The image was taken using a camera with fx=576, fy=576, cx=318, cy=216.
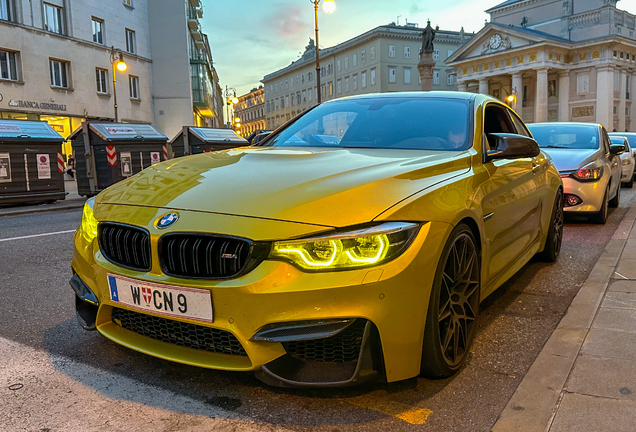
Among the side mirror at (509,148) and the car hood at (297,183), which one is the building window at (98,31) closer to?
the car hood at (297,183)

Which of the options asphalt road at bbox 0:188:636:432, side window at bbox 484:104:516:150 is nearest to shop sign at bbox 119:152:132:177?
asphalt road at bbox 0:188:636:432

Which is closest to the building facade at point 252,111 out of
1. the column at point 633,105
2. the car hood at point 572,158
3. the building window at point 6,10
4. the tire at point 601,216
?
the column at point 633,105

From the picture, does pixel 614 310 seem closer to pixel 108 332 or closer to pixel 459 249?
pixel 459 249

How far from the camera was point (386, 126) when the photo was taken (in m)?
3.71

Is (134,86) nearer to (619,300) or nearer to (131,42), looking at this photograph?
(131,42)

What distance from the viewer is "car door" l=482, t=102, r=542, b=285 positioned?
3.28 m

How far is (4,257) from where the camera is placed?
5.81 metres

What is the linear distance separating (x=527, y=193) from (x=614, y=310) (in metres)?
0.94

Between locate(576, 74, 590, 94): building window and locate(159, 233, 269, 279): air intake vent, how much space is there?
241 feet

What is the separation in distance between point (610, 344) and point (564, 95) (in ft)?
239

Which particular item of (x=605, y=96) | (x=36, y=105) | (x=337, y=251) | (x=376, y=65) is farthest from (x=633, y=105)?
(x=337, y=251)

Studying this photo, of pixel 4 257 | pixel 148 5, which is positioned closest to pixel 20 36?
pixel 148 5

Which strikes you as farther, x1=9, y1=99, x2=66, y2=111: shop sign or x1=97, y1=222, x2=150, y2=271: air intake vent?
x1=9, y1=99, x2=66, y2=111: shop sign

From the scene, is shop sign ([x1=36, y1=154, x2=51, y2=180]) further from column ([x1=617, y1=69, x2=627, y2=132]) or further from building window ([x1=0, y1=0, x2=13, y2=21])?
column ([x1=617, y1=69, x2=627, y2=132])
